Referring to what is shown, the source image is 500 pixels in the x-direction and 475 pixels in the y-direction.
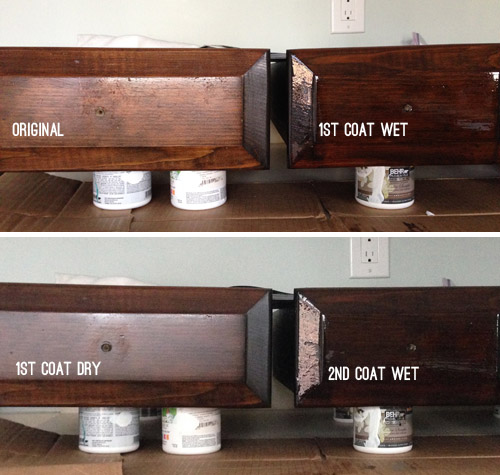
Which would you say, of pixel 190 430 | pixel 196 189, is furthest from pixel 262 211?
pixel 190 430

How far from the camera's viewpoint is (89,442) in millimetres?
1284

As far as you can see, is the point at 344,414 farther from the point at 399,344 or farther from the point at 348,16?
the point at 348,16

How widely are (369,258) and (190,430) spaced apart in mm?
504

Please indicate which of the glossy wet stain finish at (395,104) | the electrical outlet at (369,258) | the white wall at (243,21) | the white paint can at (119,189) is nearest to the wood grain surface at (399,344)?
the glossy wet stain finish at (395,104)

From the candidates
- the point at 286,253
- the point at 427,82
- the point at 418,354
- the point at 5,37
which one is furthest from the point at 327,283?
the point at 5,37

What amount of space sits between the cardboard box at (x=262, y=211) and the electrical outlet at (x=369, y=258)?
0.59 feet

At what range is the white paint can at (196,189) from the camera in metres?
1.26

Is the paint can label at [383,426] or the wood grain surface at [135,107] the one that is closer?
the wood grain surface at [135,107]

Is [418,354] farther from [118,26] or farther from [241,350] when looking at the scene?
[118,26]

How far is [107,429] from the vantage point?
4.19 feet

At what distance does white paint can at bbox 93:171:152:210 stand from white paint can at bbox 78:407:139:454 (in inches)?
11.4

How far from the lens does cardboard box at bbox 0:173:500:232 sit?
3.90 feet

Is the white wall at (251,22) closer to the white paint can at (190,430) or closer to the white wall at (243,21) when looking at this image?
the white wall at (243,21)

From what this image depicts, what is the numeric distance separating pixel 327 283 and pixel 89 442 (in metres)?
0.53
